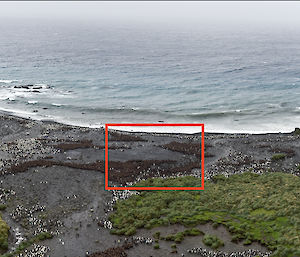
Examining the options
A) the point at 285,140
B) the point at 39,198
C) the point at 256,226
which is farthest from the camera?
the point at 285,140

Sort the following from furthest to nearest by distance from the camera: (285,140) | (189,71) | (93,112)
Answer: (189,71), (93,112), (285,140)

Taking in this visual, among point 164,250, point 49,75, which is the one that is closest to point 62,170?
point 164,250

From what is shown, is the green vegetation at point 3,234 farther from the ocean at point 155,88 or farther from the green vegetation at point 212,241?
the ocean at point 155,88

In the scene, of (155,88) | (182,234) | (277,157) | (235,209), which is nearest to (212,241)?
(182,234)

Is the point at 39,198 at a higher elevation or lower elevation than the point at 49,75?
lower

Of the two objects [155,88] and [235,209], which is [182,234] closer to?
[235,209]

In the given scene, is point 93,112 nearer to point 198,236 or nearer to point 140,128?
point 140,128

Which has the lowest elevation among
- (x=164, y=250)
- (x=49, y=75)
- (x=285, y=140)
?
(x=164, y=250)
